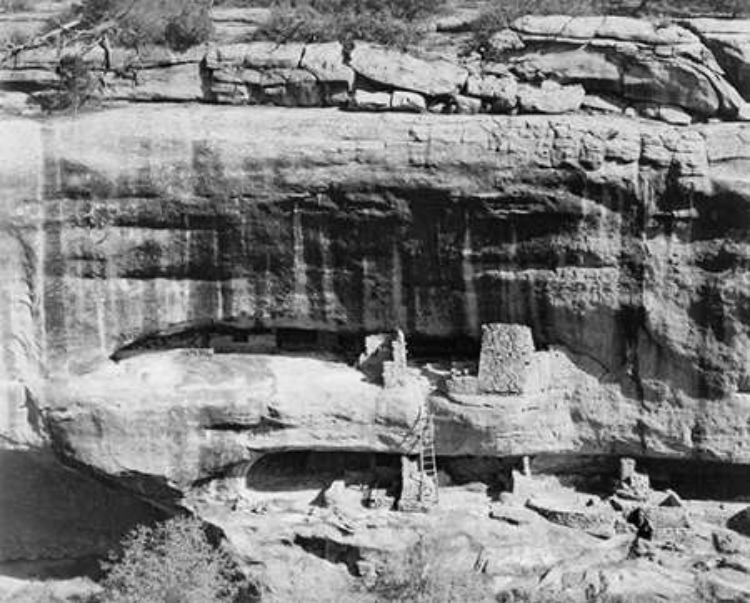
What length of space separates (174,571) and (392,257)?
455 cm

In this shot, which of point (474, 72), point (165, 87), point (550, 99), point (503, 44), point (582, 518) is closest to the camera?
point (550, 99)

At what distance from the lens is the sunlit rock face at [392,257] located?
13.8m

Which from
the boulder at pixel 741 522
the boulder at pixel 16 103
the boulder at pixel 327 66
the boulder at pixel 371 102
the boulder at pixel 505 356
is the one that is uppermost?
the boulder at pixel 327 66

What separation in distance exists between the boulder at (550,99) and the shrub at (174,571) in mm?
6602

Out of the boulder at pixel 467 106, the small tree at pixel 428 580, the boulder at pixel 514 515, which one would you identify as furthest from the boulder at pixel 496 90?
the small tree at pixel 428 580

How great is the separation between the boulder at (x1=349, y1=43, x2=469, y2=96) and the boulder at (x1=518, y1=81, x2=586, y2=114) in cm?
84

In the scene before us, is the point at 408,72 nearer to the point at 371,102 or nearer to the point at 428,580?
the point at 371,102

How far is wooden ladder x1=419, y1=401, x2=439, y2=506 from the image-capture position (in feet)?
48.3

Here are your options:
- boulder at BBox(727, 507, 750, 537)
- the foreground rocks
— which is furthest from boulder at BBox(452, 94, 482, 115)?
boulder at BBox(727, 507, 750, 537)

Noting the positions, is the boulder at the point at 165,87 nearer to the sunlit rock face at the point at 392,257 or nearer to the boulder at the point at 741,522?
the sunlit rock face at the point at 392,257

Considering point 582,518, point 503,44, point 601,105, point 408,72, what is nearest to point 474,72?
point 503,44

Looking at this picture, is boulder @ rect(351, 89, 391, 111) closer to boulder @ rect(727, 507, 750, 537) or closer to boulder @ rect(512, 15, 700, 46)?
boulder @ rect(512, 15, 700, 46)

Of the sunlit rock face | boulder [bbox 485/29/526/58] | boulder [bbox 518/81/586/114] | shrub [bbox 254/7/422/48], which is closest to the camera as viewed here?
the sunlit rock face

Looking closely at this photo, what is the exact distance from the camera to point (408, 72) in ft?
48.1
